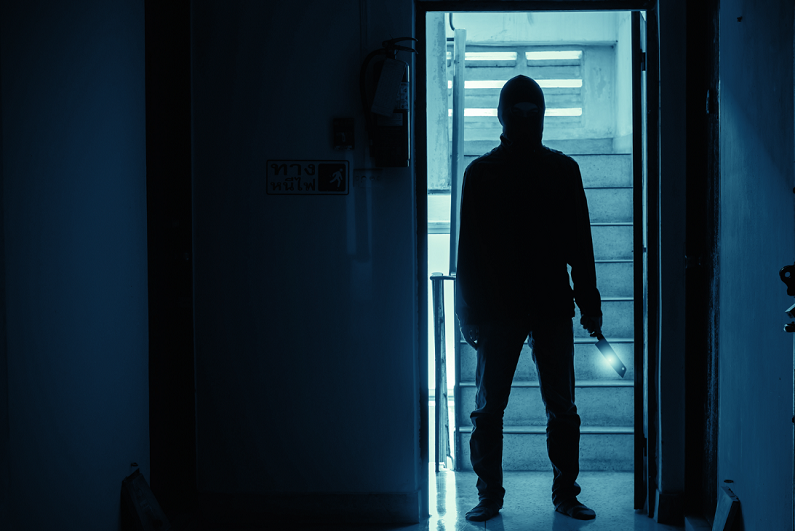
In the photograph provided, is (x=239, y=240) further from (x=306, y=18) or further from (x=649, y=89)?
(x=649, y=89)

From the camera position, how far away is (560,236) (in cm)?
223

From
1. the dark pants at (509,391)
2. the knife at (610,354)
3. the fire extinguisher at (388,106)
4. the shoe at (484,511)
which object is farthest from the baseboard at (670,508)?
the fire extinguisher at (388,106)

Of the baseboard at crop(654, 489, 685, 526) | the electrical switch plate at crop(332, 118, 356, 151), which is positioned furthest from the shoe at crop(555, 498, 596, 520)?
the electrical switch plate at crop(332, 118, 356, 151)

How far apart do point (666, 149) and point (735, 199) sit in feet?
1.45

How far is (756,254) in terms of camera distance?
1.66 metres

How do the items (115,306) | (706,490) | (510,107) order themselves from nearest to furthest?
1. (115,306)
2. (706,490)
3. (510,107)

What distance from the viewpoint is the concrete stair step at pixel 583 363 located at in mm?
3062

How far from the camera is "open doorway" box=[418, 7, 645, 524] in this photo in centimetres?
285

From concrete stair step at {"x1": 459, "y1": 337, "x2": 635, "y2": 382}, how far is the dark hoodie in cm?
90

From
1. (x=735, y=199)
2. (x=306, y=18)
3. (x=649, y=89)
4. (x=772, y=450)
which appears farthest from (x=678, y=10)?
(x=772, y=450)

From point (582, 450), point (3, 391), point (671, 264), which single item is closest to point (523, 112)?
point (671, 264)

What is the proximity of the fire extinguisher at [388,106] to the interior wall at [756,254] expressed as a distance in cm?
104

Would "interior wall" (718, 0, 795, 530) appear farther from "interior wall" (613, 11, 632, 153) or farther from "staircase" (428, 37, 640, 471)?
"interior wall" (613, 11, 632, 153)

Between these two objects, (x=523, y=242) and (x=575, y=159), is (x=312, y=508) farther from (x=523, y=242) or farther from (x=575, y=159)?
(x=575, y=159)
